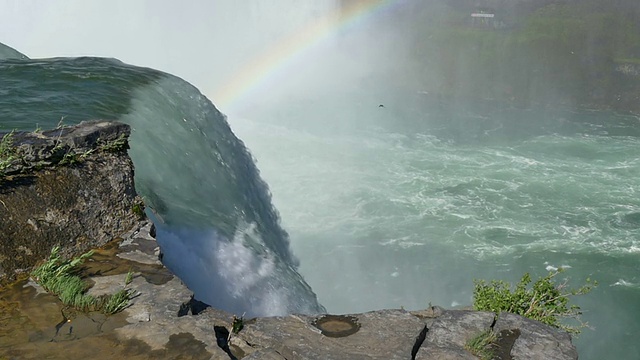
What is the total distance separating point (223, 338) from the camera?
21.7ft

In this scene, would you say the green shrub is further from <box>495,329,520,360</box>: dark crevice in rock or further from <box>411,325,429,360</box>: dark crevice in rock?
<box>411,325,429,360</box>: dark crevice in rock

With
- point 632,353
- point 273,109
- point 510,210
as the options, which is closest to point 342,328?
point 632,353

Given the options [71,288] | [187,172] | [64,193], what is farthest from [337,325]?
[187,172]

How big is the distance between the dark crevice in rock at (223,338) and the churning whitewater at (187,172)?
3349 millimetres

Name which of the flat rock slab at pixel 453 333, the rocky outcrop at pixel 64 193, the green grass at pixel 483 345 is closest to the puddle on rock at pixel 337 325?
the flat rock slab at pixel 453 333

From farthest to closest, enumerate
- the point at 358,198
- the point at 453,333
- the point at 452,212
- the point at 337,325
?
1. the point at 358,198
2. the point at 452,212
3. the point at 337,325
4. the point at 453,333

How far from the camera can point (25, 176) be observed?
7625mm

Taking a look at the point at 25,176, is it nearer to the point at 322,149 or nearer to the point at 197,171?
the point at 197,171

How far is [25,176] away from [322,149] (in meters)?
31.5

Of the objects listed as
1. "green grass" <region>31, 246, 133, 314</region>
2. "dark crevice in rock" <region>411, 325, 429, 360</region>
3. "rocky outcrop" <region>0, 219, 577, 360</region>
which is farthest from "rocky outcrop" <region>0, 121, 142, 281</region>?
"dark crevice in rock" <region>411, 325, 429, 360</region>

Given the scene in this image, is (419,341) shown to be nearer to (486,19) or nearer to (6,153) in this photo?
(6,153)

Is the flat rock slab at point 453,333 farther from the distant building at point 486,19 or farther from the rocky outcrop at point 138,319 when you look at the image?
the distant building at point 486,19

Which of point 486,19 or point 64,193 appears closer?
point 64,193

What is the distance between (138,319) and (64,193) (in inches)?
93.2
